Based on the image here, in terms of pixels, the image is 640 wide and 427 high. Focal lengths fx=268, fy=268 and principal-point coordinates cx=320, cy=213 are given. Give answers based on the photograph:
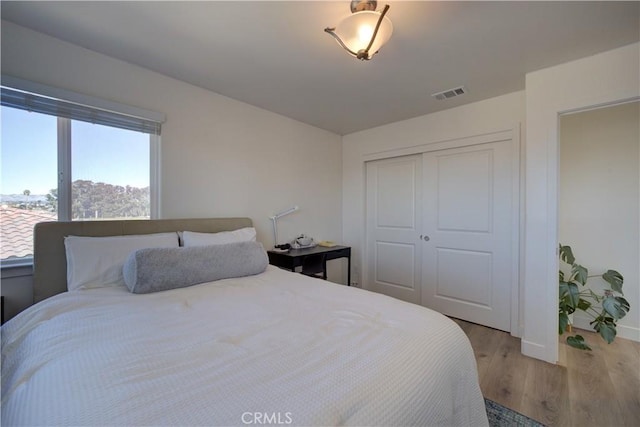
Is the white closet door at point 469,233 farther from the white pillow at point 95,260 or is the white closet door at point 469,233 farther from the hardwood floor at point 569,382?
the white pillow at point 95,260

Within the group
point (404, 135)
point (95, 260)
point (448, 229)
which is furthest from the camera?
point (404, 135)

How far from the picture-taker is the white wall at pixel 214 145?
1787 mm

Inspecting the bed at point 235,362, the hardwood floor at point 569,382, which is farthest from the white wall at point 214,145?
the hardwood floor at point 569,382

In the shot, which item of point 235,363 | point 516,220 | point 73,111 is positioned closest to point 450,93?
point 516,220

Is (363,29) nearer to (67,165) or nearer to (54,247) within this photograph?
(67,165)

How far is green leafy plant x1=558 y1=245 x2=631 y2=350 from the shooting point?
2.16m

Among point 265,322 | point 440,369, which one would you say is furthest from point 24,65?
point 440,369

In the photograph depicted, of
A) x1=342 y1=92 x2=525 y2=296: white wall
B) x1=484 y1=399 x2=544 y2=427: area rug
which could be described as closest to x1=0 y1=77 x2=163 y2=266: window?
x1=342 y1=92 x2=525 y2=296: white wall

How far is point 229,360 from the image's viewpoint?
34.4 inches

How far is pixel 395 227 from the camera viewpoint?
3.51m

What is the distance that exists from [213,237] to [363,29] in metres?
1.75

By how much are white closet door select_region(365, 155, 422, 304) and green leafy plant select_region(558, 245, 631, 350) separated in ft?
4.29

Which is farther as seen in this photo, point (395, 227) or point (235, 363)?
point (395, 227)

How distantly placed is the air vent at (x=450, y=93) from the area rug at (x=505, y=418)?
2449 millimetres
